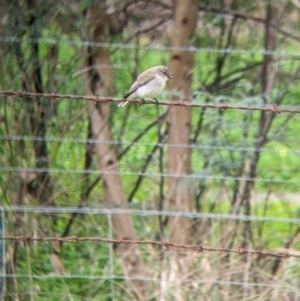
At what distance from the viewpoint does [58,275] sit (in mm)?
6473

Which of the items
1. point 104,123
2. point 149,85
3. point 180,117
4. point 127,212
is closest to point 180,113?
point 180,117

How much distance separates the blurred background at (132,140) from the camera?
21.6ft

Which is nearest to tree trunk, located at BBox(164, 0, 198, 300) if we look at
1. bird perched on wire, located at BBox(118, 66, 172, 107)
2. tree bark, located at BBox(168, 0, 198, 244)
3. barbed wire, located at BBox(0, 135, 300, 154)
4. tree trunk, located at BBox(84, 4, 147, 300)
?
tree bark, located at BBox(168, 0, 198, 244)

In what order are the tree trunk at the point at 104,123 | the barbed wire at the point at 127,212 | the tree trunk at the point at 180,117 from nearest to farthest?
1. the barbed wire at the point at 127,212
2. the tree trunk at the point at 180,117
3. the tree trunk at the point at 104,123

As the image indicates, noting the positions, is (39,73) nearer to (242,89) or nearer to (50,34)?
(50,34)

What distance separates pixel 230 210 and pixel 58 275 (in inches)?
53.2

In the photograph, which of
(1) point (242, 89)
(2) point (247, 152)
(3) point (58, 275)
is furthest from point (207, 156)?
(3) point (58, 275)

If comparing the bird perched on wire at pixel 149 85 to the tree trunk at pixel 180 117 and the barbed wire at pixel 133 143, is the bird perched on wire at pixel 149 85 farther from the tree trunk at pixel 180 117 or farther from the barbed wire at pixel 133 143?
the tree trunk at pixel 180 117

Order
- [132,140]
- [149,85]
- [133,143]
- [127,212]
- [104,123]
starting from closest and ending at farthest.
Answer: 1. [149,85]
2. [127,212]
3. [133,143]
4. [104,123]
5. [132,140]

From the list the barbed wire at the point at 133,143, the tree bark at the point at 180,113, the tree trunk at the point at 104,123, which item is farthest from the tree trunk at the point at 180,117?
the tree trunk at the point at 104,123

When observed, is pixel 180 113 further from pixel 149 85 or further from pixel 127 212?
pixel 149 85

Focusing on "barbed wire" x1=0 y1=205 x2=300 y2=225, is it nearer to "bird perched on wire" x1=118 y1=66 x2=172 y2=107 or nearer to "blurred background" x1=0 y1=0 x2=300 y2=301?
"blurred background" x1=0 y1=0 x2=300 y2=301

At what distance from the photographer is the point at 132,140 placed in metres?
7.39

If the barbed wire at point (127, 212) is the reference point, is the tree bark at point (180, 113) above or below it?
above
